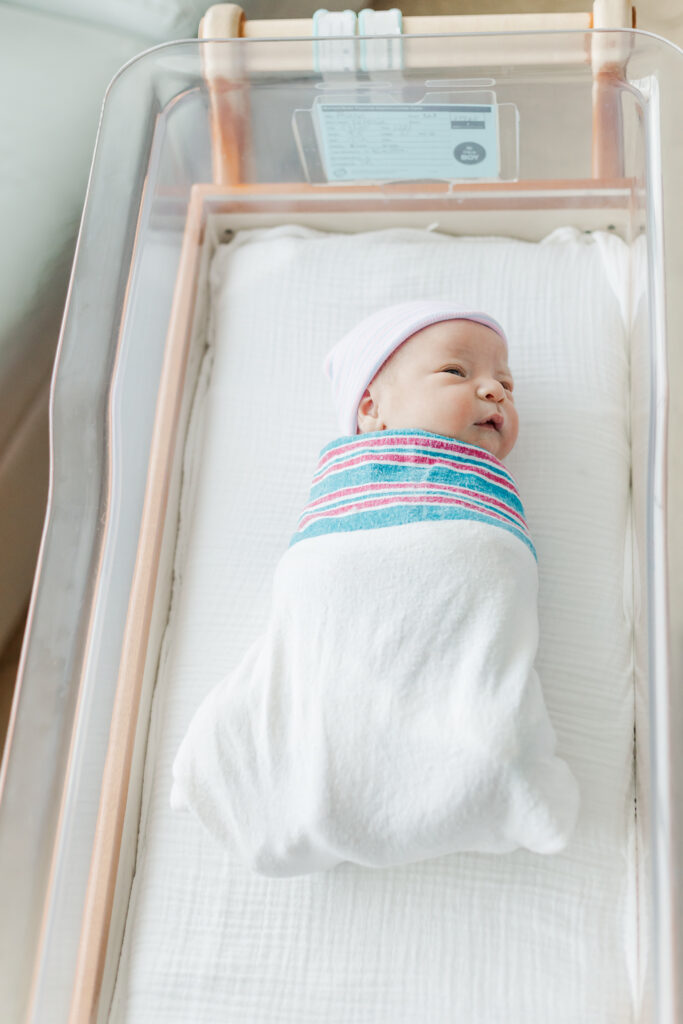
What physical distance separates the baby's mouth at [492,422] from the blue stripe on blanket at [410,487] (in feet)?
0.14

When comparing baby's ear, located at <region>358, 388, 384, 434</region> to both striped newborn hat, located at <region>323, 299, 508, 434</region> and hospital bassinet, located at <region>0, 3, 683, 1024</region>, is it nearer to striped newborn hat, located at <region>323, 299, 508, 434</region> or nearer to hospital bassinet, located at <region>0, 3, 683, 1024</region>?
striped newborn hat, located at <region>323, 299, 508, 434</region>

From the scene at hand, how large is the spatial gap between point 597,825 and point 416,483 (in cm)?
40

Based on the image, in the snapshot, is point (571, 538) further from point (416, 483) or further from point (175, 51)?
point (175, 51)

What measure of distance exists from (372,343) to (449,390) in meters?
0.12

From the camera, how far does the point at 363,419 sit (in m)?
1.11

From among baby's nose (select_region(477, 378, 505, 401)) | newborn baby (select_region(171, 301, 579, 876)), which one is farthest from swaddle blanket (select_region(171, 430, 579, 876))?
baby's nose (select_region(477, 378, 505, 401))

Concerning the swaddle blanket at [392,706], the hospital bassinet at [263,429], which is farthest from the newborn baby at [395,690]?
the hospital bassinet at [263,429]

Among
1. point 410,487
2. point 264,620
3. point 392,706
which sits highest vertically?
point 410,487

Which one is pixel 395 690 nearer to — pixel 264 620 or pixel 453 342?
pixel 264 620

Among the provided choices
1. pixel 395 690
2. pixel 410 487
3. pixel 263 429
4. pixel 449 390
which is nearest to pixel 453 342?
pixel 449 390

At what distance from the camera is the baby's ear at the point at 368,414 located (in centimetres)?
110

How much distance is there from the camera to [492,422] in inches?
42.4

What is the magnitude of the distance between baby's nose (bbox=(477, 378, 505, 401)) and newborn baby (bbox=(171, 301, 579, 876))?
1 centimetres

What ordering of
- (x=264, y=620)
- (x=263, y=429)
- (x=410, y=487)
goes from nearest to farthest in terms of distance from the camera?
1. (x=410, y=487)
2. (x=264, y=620)
3. (x=263, y=429)
